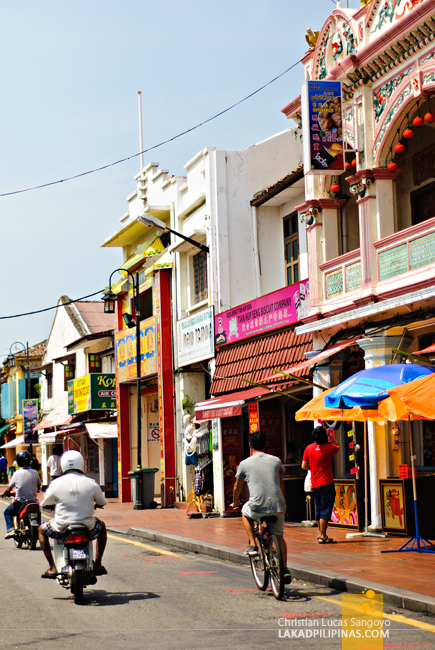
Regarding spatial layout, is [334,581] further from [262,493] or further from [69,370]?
[69,370]

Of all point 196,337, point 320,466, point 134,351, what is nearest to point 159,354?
point 196,337

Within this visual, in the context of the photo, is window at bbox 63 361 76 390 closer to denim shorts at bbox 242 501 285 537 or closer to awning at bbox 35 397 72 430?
awning at bbox 35 397 72 430

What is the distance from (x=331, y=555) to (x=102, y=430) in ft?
67.3

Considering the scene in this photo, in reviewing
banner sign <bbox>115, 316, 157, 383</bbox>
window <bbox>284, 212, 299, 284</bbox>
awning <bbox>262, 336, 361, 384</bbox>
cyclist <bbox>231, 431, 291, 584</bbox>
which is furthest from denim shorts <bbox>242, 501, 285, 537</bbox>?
banner sign <bbox>115, 316, 157, 383</bbox>

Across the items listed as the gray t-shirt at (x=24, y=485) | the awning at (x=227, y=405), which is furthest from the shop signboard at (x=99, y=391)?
the gray t-shirt at (x=24, y=485)

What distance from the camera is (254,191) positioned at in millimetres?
22844

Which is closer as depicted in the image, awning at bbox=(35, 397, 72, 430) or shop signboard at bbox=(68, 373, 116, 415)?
shop signboard at bbox=(68, 373, 116, 415)

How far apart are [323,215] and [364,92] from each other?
2614 millimetres

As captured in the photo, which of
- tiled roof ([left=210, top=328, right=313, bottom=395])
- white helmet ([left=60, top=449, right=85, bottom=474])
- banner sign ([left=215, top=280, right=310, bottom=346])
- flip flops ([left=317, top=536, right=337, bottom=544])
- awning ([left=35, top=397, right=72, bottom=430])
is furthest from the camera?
awning ([left=35, top=397, right=72, bottom=430])

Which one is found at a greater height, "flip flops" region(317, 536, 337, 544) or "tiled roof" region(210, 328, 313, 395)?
"tiled roof" region(210, 328, 313, 395)

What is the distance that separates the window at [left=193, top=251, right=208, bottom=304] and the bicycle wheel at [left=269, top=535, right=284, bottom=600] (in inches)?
596

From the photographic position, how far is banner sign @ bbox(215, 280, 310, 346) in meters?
18.5

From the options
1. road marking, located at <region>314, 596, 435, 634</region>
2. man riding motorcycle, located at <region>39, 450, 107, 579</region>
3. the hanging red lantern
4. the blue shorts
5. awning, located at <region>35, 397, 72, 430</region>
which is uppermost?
the hanging red lantern

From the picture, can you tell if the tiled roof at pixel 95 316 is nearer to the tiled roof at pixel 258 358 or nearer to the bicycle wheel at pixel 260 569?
the tiled roof at pixel 258 358
